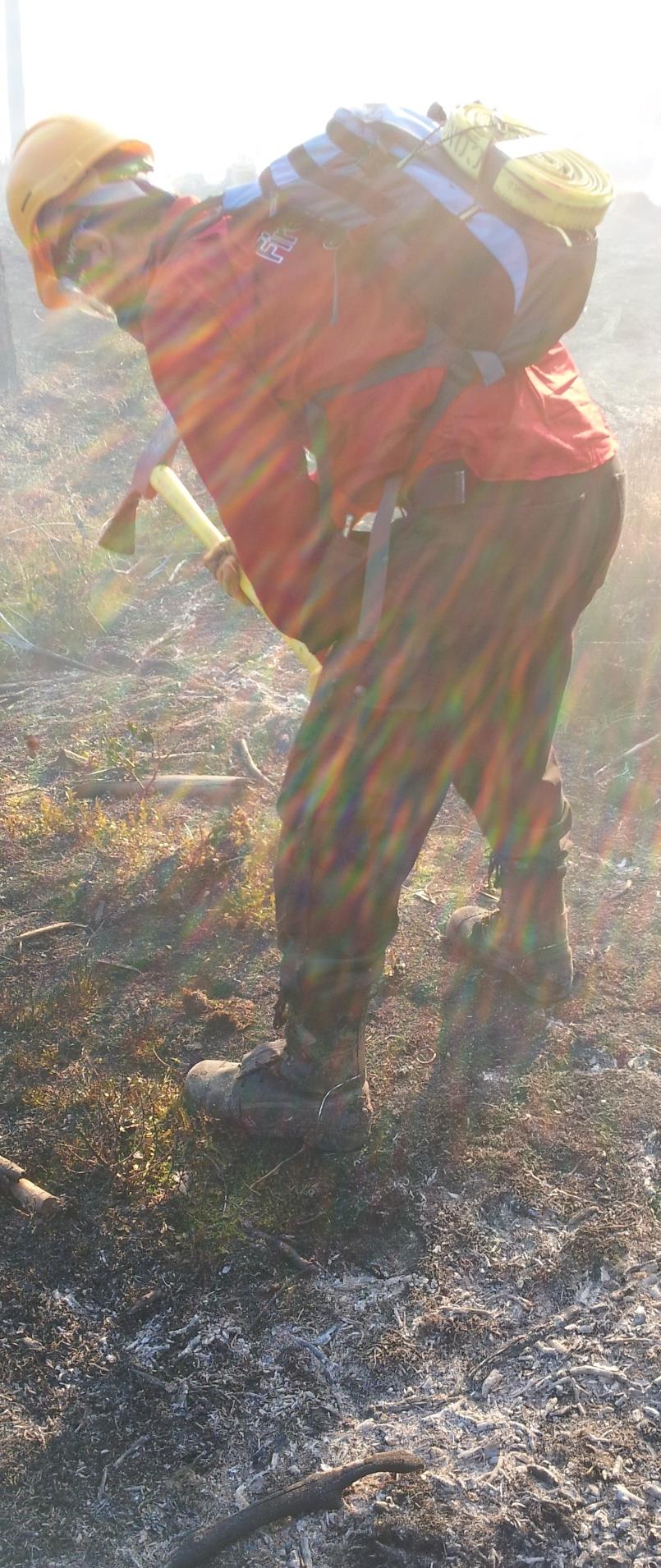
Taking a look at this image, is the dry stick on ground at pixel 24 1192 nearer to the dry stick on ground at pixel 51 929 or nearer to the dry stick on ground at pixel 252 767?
the dry stick on ground at pixel 51 929

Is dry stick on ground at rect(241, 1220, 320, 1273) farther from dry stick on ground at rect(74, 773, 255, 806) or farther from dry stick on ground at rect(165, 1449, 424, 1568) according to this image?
dry stick on ground at rect(74, 773, 255, 806)

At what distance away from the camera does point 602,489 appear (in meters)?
2.33

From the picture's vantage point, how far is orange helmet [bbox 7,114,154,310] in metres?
2.42

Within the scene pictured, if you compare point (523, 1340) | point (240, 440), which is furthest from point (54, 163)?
point (523, 1340)

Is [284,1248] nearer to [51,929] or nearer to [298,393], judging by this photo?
[51,929]

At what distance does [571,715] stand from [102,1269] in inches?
130

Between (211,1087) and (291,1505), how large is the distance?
1.03 m

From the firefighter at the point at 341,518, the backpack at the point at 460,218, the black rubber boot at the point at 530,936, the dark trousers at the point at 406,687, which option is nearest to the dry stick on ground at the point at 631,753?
the black rubber boot at the point at 530,936

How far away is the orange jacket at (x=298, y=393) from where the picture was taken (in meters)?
1.99

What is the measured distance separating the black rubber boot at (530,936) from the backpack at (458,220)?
4.74 ft

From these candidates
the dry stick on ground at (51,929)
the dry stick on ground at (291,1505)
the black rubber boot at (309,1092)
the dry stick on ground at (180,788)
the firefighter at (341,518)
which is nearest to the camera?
the dry stick on ground at (291,1505)

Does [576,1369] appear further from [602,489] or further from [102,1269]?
[602,489]

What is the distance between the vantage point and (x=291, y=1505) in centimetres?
184

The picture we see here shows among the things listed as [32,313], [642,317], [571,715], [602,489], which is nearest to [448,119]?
[602,489]
